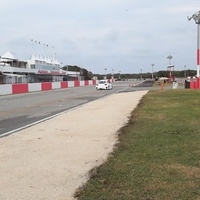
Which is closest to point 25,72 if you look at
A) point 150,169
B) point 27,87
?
point 27,87

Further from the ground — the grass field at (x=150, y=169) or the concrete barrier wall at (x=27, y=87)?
the concrete barrier wall at (x=27, y=87)

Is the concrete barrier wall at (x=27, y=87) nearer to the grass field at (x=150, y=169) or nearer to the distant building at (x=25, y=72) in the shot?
the distant building at (x=25, y=72)

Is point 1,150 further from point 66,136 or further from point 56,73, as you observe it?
point 56,73

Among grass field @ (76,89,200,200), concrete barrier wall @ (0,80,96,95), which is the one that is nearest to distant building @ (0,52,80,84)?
concrete barrier wall @ (0,80,96,95)

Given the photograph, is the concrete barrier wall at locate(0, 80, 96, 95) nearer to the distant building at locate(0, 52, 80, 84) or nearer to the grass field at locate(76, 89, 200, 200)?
the distant building at locate(0, 52, 80, 84)

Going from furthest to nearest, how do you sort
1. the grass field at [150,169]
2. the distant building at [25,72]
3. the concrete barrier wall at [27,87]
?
the distant building at [25,72] < the concrete barrier wall at [27,87] < the grass field at [150,169]

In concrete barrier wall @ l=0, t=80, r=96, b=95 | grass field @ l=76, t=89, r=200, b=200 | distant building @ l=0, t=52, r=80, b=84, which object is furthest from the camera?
distant building @ l=0, t=52, r=80, b=84

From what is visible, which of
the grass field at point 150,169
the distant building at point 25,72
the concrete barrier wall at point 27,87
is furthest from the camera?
the distant building at point 25,72

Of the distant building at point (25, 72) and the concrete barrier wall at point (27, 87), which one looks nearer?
Answer: the concrete barrier wall at point (27, 87)

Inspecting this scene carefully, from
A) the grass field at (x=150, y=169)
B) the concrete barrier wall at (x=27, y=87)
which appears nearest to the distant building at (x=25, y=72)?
the concrete barrier wall at (x=27, y=87)

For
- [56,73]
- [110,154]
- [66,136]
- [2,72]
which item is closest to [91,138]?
[66,136]

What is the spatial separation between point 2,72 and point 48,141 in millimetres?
58322

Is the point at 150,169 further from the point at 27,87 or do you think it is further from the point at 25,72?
the point at 25,72

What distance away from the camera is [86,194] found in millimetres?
4582
